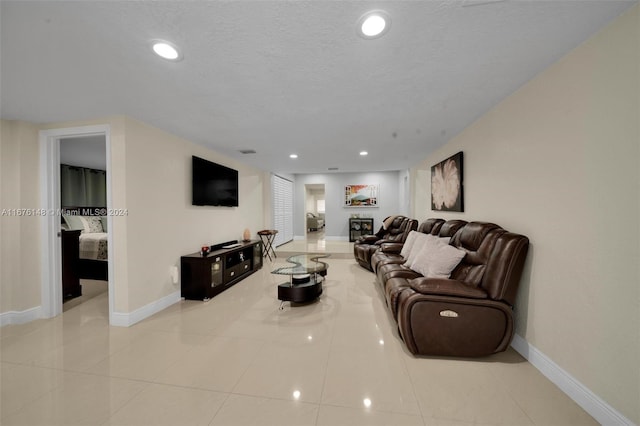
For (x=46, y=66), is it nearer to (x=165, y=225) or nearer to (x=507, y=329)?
(x=165, y=225)

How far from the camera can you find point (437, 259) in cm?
249

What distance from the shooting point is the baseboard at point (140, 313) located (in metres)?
2.53

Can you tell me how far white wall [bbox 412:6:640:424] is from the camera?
1227 millimetres

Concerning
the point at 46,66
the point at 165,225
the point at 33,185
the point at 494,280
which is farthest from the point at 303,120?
the point at 33,185

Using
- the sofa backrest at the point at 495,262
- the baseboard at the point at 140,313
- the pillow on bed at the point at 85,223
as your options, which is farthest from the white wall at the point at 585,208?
the pillow on bed at the point at 85,223

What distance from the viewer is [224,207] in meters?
4.34

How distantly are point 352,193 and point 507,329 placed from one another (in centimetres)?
604

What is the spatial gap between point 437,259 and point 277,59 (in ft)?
7.81

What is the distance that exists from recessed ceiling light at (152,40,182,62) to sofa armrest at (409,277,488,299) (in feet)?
8.14

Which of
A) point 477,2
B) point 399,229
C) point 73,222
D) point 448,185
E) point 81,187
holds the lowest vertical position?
point 399,229

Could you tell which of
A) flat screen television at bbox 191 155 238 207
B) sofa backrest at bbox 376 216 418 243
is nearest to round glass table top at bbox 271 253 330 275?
flat screen television at bbox 191 155 238 207

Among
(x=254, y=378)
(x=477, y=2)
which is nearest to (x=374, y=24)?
(x=477, y=2)

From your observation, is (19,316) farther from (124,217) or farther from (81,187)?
(81,187)

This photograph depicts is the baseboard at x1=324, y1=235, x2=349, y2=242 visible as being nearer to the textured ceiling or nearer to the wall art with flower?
the wall art with flower
